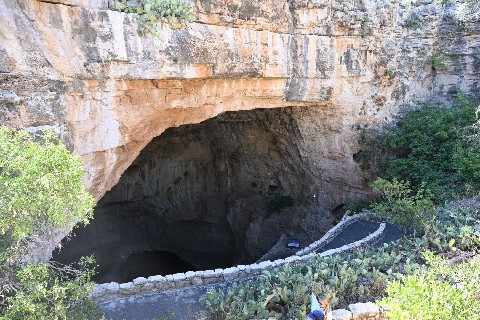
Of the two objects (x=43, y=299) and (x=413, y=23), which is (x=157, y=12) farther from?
(x=413, y=23)

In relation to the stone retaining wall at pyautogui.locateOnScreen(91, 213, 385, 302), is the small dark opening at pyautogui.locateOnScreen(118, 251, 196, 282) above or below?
below

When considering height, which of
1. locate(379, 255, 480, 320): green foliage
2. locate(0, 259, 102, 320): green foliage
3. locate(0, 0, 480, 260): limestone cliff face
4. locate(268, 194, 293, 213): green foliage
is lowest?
locate(268, 194, 293, 213): green foliage

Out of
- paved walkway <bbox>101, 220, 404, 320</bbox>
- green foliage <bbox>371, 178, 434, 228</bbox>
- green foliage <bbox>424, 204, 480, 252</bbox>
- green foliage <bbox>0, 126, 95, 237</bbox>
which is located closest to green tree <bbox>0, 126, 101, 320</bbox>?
green foliage <bbox>0, 126, 95, 237</bbox>

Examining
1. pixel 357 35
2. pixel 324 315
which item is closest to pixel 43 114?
pixel 324 315

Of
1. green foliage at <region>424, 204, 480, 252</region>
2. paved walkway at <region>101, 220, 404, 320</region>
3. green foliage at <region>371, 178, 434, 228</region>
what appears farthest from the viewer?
green foliage at <region>371, 178, 434, 228</region>

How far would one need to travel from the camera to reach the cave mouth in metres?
12.7

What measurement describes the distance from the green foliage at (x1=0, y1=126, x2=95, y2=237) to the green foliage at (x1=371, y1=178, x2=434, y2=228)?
7010 millimetres

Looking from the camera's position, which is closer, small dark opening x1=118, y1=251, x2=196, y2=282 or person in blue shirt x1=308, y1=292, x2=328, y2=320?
person in blue shirt x1=308, y1=292, x2=328, y2=320

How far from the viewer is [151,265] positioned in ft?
54.5

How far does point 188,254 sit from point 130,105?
34.2 feet

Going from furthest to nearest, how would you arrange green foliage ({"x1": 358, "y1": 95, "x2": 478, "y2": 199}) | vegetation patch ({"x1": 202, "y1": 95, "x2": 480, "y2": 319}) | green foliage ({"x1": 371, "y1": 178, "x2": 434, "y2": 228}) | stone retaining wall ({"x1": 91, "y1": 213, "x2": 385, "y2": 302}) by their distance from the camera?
green foliage ({"x1": 358, "y1": 95, "x2": 478, "y2": 199}) < green foliage ({"x1": 371, "y1": 178, "x2": 434, "y2": 228}) < stone retaining wall ({"x1": 91, "y1": 213, "x2": 385, "y2": 302}) < vegetation patch ({"x1": 202, "y1": 95, "x2": 480, "y2": 319})

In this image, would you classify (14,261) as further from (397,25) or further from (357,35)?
(397,25)

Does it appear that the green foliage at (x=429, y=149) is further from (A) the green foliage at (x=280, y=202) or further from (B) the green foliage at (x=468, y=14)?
(A) the green foliage at (x=280, y=202)

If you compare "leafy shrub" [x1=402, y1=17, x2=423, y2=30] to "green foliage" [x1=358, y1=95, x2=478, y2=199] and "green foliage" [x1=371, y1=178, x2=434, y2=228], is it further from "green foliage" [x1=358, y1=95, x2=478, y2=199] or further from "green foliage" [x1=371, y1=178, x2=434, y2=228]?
"green foliage" [x1=371, y1=178, x2=434, y2=228]
